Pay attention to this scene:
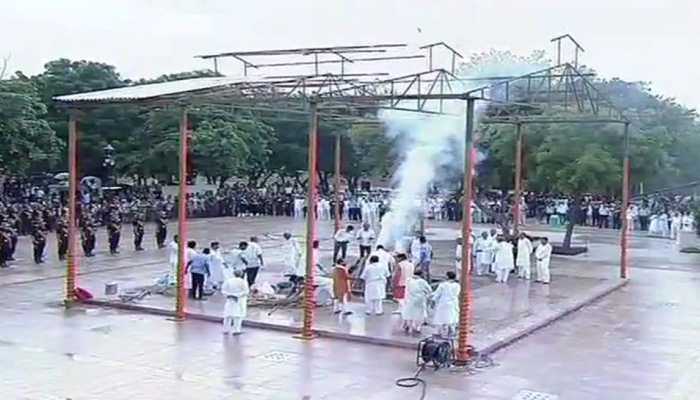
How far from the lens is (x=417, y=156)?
30.4 metres

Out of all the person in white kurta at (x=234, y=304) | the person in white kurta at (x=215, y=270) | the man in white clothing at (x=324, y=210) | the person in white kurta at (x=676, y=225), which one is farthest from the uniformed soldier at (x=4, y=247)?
the person in white kurta at (x=676, y=225)

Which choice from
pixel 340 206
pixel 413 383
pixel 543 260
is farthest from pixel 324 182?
pixel 413 383

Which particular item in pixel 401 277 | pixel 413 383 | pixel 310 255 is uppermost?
pixel 310 255

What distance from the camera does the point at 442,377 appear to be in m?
14.1

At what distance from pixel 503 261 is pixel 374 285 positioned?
7176 millimetres

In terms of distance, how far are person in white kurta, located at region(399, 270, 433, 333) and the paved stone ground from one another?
1.20m

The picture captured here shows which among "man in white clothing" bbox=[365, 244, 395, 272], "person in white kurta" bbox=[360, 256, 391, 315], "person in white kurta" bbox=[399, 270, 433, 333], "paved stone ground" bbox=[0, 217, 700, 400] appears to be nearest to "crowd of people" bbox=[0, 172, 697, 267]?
"man in white clothing" bbox=[365, 244, 395, 272]

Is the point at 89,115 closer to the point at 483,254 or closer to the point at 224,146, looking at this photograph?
the point at 224,146

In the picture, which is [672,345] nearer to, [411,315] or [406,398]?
[411,315]

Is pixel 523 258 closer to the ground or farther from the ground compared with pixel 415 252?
closer to the ground

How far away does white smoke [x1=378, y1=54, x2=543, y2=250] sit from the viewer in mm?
28062

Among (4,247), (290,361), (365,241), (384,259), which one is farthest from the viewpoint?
(365,241)

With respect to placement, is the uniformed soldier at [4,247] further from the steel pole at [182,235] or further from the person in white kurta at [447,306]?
the person in white kurta at [447,306]

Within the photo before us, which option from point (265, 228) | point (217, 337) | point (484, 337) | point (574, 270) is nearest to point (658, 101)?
point (574, 270)
